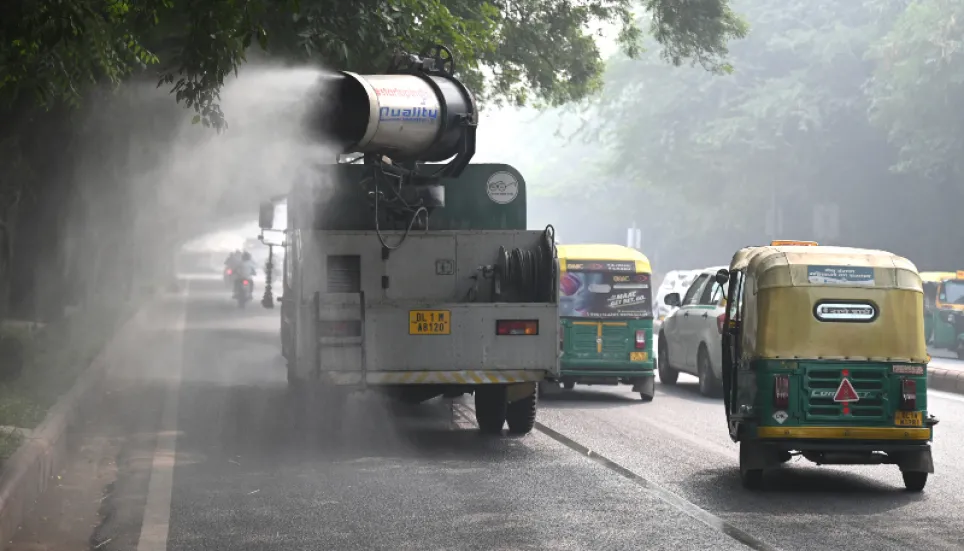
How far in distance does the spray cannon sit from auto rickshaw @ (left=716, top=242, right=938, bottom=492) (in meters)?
3.20

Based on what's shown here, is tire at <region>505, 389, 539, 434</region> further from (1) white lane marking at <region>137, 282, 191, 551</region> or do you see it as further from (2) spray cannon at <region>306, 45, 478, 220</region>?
(1) white lane marking at <region>137, 282, 191, 551</region>

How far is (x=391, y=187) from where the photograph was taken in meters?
13.4

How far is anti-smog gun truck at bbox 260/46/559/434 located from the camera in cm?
1261

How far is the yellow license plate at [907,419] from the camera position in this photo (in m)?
10.7

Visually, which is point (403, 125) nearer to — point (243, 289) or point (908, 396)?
point (908, 396)

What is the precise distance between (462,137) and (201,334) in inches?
747

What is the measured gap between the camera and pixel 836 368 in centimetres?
1081

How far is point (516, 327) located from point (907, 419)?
372cm

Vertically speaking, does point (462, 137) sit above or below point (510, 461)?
above

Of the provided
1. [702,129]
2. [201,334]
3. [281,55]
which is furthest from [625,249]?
[702,129]

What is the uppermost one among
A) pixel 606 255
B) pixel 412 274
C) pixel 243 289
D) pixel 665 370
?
pixel 243 289

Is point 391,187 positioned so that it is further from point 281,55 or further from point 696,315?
point 696,315

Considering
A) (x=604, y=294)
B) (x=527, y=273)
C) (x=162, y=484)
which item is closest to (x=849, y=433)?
(x=527, y=273)

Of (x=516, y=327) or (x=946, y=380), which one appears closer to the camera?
(x=516, y=327)
